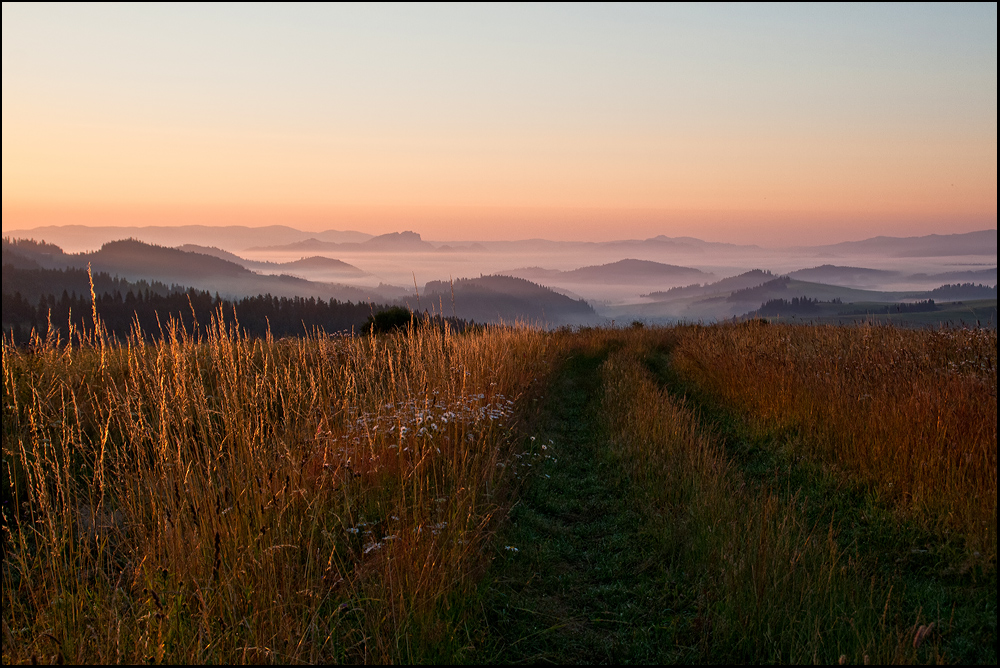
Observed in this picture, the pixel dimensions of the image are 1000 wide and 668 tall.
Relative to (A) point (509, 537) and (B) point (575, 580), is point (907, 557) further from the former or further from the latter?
(A) point (509, 537)

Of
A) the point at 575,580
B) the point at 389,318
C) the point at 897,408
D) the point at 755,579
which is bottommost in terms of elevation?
the point at 575,580

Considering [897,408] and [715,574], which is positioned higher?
[897,408]

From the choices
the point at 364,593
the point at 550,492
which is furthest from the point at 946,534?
the point at 364,593

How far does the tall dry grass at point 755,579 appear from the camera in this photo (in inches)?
118

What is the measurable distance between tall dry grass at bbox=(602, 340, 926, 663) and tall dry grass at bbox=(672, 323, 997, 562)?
2.84 feet

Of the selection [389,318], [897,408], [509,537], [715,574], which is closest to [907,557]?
[715,574]

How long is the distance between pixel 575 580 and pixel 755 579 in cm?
124

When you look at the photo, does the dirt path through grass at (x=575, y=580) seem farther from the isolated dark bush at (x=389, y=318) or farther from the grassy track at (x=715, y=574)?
the isolated dark bush at (x=389, y=318)

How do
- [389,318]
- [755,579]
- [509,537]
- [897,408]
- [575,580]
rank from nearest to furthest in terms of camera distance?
[755,579]
[575,580]
[509,537]
[897,408]
[389,318]

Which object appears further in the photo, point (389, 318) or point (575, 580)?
point (389, 318)

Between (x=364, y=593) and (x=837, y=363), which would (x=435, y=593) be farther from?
(x=837, y=363)

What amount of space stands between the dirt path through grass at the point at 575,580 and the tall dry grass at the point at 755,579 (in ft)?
0.69

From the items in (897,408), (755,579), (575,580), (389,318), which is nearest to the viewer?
(755,579)

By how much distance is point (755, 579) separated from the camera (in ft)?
11.0
